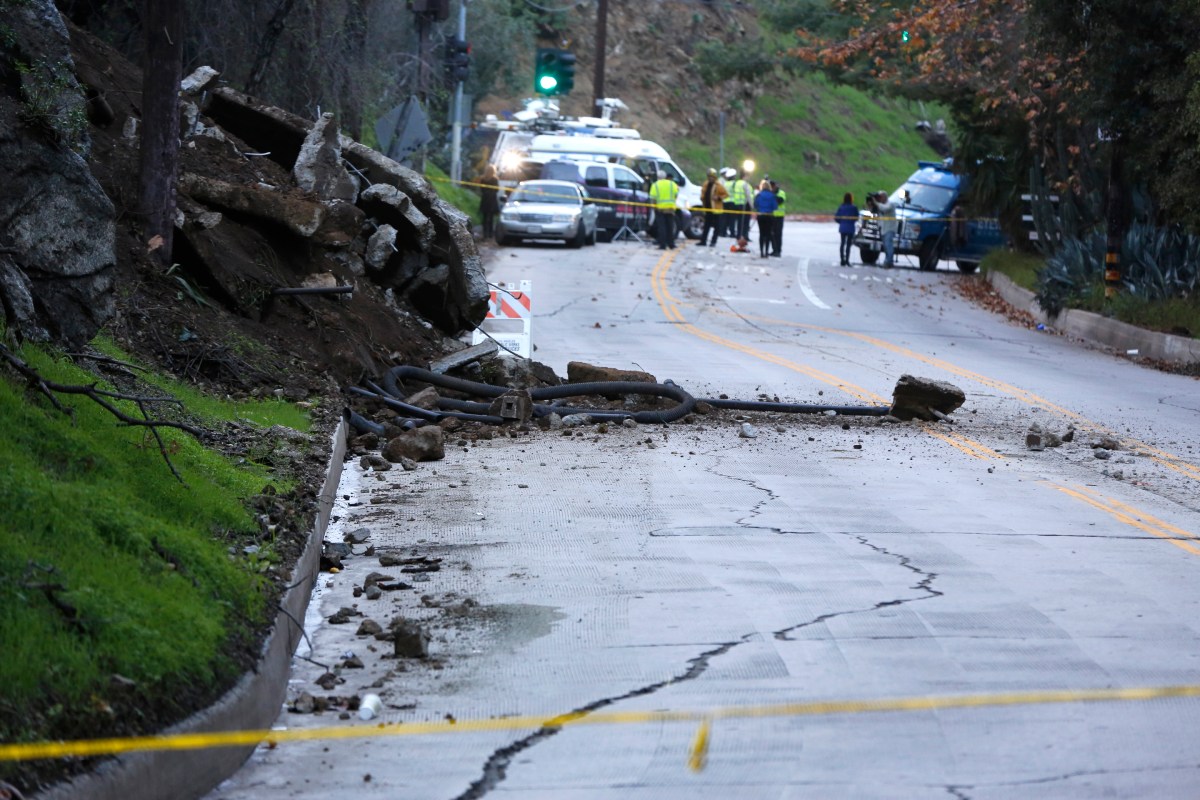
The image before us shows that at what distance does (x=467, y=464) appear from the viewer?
1176cm

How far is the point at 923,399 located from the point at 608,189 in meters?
26.9

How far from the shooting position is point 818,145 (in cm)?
7631

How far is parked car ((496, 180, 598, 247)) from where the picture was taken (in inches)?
1399

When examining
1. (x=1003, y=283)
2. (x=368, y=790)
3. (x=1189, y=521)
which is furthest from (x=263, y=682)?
(x=1003, y=283)

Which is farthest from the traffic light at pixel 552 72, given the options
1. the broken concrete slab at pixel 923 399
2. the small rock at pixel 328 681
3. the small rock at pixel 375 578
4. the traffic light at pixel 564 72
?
the small rock at pixel 328 681

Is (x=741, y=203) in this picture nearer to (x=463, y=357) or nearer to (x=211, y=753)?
(x=463, y=357)

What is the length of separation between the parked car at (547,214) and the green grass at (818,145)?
31.0 meters

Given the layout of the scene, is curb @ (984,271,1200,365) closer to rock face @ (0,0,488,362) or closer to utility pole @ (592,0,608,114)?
rock face @ (0,0,488,362)

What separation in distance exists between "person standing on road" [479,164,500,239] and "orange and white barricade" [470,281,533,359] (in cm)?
1885

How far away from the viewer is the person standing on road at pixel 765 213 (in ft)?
120

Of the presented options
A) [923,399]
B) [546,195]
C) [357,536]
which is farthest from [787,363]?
[546,195]

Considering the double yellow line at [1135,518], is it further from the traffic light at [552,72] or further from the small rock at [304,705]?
the traffic light at [552,72]

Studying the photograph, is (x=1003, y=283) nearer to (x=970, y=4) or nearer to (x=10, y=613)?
(x=970, y=4)

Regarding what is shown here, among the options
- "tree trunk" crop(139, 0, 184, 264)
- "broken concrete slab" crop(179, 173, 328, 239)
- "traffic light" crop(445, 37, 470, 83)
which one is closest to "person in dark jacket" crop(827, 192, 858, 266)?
"traffic light" crop(445, 37, 470, 83)
